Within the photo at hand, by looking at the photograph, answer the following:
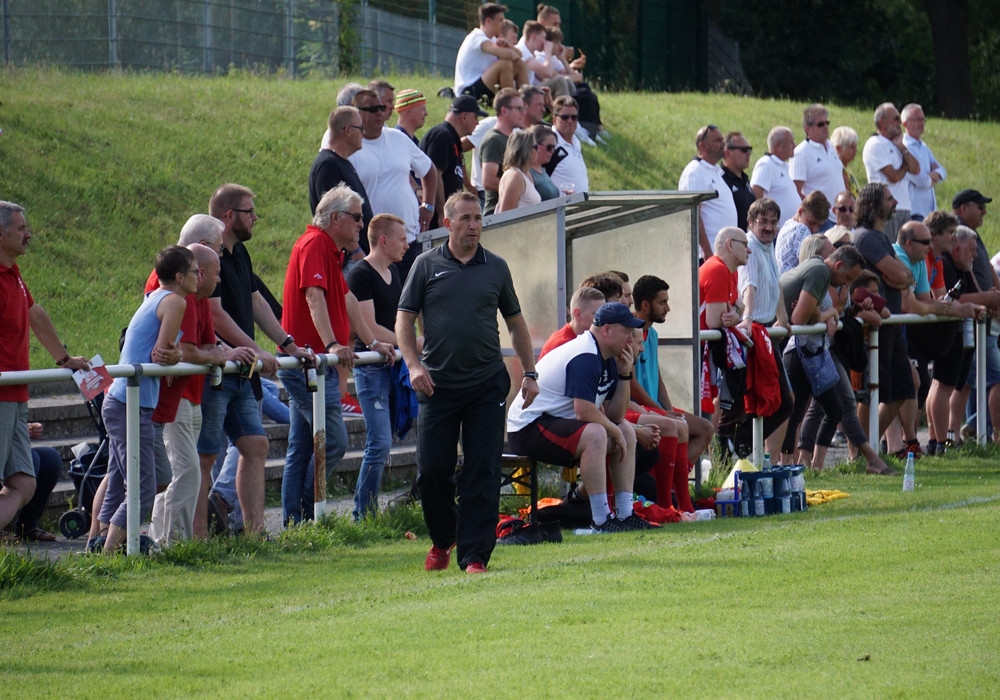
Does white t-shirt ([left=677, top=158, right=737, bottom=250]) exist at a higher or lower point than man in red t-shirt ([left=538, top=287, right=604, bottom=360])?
higher

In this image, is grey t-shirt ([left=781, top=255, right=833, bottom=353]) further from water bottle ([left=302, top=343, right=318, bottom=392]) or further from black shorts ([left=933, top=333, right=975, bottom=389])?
water bottle ([left=302, top=343, right=318, bottom=392])

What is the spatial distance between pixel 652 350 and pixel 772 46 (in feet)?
109

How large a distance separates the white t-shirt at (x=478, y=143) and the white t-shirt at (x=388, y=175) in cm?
149

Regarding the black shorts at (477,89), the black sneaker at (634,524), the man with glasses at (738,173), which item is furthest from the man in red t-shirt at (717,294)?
the black shorts at (477,89)

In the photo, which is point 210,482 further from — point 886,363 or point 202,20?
point 202,20

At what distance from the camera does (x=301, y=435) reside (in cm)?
1051

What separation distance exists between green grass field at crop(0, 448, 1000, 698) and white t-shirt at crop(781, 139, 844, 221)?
773 cm

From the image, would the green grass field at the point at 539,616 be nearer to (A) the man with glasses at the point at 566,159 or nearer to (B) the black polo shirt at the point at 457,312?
(B) the black polo shirt at the point at 457,312

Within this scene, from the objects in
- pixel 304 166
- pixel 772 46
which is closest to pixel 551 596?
pixel 304 166

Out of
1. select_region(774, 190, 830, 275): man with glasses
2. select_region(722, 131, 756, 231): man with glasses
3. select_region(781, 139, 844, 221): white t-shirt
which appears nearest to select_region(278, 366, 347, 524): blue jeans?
select_region(774, 190, 830, 275): man with glasses

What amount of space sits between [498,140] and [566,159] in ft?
4.41

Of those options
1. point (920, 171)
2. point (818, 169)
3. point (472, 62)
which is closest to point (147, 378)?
point (818, 169)

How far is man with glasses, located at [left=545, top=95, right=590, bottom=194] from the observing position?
1530 centimetres

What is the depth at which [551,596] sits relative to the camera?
766 centimetres
